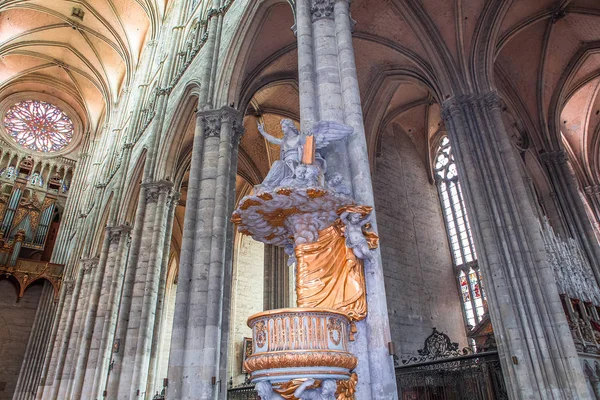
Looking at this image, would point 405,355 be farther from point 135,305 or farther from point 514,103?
point 514,103

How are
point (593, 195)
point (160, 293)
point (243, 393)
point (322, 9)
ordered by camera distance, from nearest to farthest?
point (322, 9) < point (243, 393) < point (160, 293) < point (593, 195)

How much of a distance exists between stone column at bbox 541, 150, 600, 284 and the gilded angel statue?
11064 mm

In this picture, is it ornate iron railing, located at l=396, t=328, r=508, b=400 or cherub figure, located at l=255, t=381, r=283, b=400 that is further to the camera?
ornate iron railing, located at l=396, t=328, r=508, b=400

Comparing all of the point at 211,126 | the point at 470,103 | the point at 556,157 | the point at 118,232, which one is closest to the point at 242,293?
the point at 118,232

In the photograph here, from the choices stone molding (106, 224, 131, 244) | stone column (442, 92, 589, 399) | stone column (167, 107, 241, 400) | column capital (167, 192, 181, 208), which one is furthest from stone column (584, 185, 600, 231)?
stone molding (106, 224, 131, 244)

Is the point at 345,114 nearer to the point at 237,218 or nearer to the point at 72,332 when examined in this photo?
the point at 237,218

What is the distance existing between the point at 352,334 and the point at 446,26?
1055 centimetres

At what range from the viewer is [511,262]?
27.8 feet

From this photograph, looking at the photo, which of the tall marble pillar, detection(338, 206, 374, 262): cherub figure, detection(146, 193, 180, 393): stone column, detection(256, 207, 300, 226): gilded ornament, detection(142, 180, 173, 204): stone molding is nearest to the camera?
the tall marble pillar

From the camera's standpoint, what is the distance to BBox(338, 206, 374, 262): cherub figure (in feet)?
12.3

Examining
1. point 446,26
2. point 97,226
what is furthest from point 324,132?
point 97,226

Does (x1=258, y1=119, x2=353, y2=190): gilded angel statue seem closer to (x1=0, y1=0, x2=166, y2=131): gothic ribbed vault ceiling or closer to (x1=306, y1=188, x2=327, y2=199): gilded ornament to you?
(x1=306, y1=188, x2=327, y2=199): gilded ornament

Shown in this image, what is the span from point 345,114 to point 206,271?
14.7 feet

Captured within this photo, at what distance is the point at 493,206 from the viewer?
9.16 metres
